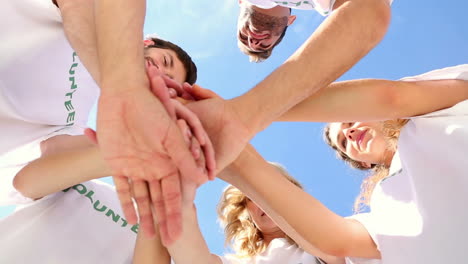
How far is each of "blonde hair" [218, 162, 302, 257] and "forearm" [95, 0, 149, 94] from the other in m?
1.38

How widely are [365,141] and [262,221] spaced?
76 cm

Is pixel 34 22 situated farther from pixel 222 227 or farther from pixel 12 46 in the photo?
pixel 222 227

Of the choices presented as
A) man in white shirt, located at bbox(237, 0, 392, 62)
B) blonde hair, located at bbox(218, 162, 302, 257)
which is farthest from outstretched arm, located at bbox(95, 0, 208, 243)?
man in white shirt, located at bbox(237, 0, 392, 62)

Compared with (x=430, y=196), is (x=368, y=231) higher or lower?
lower

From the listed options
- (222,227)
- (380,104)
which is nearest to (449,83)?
(380,104)

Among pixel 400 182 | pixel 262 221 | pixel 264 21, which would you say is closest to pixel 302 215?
pixel 400 182

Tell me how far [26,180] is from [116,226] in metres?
0.43

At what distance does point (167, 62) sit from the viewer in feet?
7.66

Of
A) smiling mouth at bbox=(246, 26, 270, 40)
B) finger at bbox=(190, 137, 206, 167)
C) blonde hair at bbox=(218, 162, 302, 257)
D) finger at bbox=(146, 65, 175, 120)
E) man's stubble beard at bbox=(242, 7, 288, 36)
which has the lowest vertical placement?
blonde hair at bbox=(218, 162, 302, 257)

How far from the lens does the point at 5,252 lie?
5.61 ft

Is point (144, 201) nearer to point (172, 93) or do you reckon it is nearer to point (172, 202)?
point (172, 202)

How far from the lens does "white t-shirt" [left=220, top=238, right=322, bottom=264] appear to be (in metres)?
2.05

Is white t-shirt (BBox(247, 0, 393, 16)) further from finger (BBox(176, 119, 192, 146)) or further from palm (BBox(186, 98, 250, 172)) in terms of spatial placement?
finger (BBox(176, 119, 192, 146))

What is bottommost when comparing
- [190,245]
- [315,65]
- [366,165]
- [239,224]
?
[239,224]
